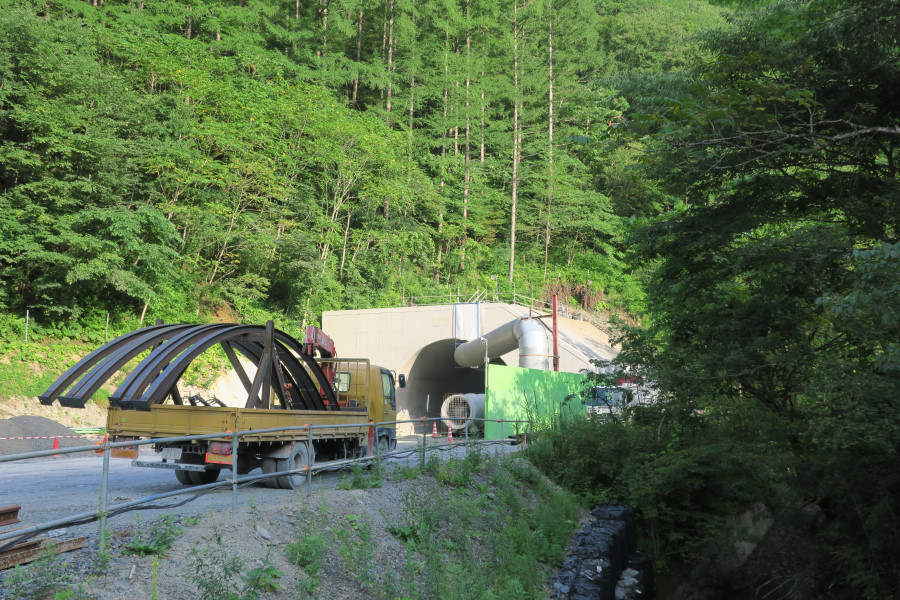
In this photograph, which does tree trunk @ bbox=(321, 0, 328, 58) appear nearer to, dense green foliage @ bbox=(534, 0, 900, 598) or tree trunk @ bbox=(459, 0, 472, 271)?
tree trunk @ bbox=(459, 0, 472, 271)

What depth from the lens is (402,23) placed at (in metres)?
47.4

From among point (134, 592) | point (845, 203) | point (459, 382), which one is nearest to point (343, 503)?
point (134, 592)

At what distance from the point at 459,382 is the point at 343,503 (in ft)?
113

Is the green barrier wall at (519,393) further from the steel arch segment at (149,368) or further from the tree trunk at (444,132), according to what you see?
the tree trunk at (444,132)

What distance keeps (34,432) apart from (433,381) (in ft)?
76.6

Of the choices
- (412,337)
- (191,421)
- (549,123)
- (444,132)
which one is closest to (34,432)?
(191,421)

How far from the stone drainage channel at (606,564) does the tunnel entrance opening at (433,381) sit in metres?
18.6

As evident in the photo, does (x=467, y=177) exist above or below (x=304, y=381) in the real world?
above

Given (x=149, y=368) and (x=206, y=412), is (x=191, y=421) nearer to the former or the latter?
(x=206, y=412)

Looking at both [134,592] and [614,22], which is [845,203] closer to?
[134,592]

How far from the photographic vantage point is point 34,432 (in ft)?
65.6

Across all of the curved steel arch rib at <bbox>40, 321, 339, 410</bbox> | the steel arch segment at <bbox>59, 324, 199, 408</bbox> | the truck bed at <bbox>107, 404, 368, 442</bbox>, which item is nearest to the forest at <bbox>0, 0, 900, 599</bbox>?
the curved steel arch rib at <bbox>40, 321, 339, 410</bbox>

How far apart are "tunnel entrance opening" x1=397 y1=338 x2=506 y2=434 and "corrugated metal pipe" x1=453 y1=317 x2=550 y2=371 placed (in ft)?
12.8

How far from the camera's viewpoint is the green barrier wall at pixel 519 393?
22.6 m
